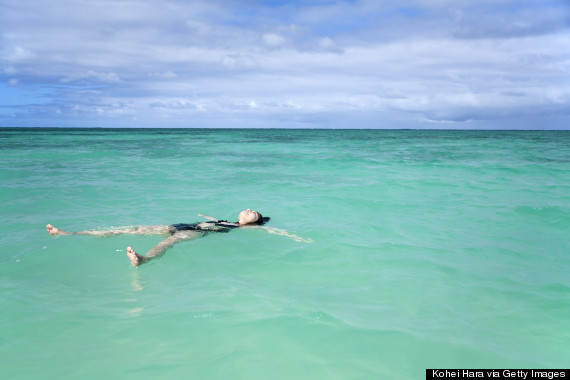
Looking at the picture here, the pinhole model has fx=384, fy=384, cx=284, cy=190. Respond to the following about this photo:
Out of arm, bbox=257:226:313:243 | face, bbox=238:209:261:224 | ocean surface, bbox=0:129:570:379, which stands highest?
face, bbox=238:209:261:224

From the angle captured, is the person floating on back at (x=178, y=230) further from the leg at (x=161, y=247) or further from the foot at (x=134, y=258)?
the foot at (x=134, y=258)

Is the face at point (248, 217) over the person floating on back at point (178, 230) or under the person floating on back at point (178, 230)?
over

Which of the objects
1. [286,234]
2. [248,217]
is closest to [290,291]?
[286,234]

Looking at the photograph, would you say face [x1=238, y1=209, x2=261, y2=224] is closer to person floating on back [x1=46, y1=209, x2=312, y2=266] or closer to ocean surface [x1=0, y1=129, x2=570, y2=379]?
person floating on back [x1=46, y1=209, x2=312, y2=266]

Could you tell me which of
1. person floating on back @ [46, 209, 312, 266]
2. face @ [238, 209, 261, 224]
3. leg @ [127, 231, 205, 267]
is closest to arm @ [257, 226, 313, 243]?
person floating on back @ [46, 209, 312, 266]

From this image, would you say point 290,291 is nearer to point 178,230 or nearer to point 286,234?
point 286,234

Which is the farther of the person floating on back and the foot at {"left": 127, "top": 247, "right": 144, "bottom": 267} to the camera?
the person floating on back

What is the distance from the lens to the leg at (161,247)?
5793 millimetres

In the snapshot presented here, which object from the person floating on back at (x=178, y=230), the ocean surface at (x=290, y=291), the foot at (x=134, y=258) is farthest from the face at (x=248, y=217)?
the foot at (x=134, y=258)

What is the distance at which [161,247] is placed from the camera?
6.71 metres

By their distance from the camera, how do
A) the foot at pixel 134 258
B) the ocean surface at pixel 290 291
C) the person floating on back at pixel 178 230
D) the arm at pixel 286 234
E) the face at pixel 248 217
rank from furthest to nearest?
the face at pixel 248 217 < the arm at pixel 286 234 < the person floating on back at pixel 178 230 < the foot at pixel 134 258 < the ocean surface at pixel 290 291

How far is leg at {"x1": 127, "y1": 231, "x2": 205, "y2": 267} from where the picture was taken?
5793 mm

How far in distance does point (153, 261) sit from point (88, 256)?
1.22 metres

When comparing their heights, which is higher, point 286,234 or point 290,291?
point 286,234
